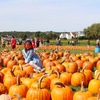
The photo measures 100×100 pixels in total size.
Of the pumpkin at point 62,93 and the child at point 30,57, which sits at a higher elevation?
the child at point 30,57

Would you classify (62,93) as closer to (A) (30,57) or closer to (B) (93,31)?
(A) (30,57)

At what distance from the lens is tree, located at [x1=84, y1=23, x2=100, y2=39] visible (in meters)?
115

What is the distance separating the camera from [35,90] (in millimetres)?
6449

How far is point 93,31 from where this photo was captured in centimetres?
11775

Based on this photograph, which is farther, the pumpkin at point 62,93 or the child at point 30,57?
the child at point 30,57

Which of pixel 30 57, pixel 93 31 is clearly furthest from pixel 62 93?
pixel 93 31

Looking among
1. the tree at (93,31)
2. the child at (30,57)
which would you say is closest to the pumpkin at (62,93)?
the child at (30,57)

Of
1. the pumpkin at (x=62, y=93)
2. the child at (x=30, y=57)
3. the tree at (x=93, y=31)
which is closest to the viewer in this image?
the pumpkin at (x=62, y=93)

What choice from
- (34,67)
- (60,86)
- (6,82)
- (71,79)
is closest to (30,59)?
(34,67)

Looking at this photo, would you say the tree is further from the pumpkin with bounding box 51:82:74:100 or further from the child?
the pumpkin with bounding box 51:82:74:100

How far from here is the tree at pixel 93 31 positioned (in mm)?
115000

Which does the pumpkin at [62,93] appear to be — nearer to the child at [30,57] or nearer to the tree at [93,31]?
the child at [30,57]

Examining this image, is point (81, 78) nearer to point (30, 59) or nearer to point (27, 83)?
point (27, 83)

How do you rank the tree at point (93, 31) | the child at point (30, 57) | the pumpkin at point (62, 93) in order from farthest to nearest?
the tree at point (93, 31)
the child at point (30, 57)
the pumpkin at point (62, 93)
